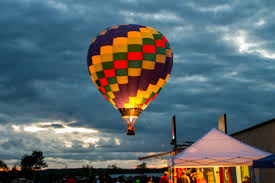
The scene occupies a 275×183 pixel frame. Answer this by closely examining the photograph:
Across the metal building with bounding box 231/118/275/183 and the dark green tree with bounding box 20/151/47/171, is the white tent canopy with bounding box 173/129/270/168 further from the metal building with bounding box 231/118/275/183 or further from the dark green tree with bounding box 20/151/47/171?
the dark green tree with bounding box 20/151/47/171

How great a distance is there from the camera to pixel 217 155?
539 inches

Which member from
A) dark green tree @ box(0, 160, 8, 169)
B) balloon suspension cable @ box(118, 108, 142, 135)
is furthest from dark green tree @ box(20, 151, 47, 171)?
balloon suspension cable @ box(118, 108, 142, 135)

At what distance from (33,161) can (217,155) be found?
166 meters

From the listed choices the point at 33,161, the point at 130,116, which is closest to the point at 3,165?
the point at 33,161

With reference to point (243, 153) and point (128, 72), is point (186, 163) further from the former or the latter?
point (128, 72)

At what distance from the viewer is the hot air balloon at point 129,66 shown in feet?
83.6

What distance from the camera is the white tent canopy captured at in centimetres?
1342

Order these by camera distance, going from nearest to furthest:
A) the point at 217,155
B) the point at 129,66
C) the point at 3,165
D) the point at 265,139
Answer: the point at 217,155 → the point at 265,139 → the point at 129,66 → the point at 3,165

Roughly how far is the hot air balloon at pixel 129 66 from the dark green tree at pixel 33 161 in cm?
14358

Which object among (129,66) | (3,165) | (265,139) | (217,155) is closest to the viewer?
(217,155)

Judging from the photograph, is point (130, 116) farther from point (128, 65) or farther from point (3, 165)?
point (3, 165)

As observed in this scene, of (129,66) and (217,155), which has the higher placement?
(129,66)

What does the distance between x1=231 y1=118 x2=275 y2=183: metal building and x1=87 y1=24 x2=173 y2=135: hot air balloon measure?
7760mm

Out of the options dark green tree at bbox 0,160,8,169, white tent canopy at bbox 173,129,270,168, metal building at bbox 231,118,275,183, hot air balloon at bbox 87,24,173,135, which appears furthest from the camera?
dark green tree at bbox 0,160,8,169
